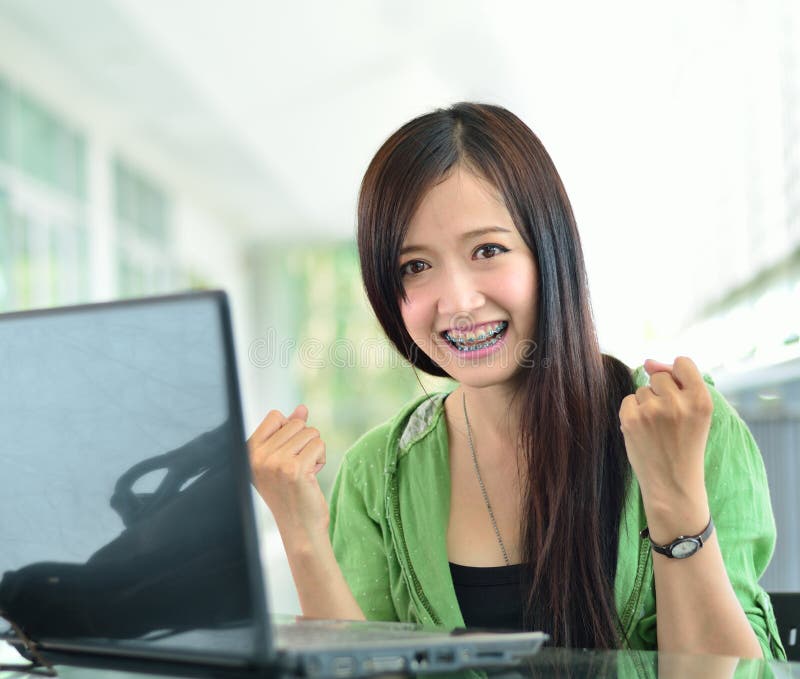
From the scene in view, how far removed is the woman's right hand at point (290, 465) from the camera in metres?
1.01

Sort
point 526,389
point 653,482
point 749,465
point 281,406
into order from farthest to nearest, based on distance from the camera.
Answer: point 281,406, point 526,389, point 749,465, point 653,482

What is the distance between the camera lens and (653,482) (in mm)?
955

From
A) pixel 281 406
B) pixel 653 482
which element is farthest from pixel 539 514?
pixel 281 406

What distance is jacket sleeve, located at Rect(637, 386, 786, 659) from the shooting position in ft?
3.53

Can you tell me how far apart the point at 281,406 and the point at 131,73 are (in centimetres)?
811

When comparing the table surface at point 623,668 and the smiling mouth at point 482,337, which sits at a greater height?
the smiling mouth at point 482,337

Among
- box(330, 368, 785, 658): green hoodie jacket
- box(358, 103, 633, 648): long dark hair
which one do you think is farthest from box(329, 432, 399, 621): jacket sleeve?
box(358, 103, 633, 648): long dark hair

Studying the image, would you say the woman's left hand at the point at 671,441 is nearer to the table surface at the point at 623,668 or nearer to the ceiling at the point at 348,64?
the table surface at the point at 623,668

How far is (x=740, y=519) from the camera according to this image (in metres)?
1.12

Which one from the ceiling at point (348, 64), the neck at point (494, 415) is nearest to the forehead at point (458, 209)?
the neck at point (494, 415)

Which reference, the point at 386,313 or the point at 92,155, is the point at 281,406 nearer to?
the point at 92,155

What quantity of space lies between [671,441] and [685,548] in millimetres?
128

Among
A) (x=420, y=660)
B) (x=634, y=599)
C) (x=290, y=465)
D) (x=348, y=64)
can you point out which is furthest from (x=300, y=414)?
(x=348, y=64)

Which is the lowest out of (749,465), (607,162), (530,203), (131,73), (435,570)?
(435,570)
